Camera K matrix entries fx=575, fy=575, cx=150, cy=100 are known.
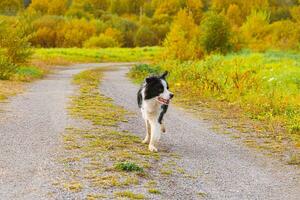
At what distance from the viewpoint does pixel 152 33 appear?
76750 millimetres

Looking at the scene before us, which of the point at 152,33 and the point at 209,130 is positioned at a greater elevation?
the point at 209,130

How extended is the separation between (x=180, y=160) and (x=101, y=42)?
57.9m

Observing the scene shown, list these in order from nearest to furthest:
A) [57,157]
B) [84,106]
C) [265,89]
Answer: [57,157]
[84,106]
[265,89]

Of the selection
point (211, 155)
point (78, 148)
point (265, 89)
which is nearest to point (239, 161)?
point (211, 155)

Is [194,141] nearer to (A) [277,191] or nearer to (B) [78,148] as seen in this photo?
(B) [78,148]

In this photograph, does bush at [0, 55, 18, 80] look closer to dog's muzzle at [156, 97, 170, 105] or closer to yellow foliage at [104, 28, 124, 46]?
dog's muzzle at [156, 97, 170, 105]

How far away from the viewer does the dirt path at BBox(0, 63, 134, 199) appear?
7.39m

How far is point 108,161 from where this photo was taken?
8.98 m

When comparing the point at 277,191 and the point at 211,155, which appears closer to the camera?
the point at 277,191

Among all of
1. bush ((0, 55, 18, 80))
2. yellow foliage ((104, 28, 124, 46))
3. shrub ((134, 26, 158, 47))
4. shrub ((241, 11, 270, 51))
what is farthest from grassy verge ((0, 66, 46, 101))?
shrub ((134, 26, 158, 47))

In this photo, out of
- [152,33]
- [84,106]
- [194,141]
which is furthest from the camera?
[152,33]

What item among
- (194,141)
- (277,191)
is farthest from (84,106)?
(277,191)

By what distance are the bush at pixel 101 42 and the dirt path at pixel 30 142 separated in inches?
1862

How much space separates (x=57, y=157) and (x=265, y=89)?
1153 cm
